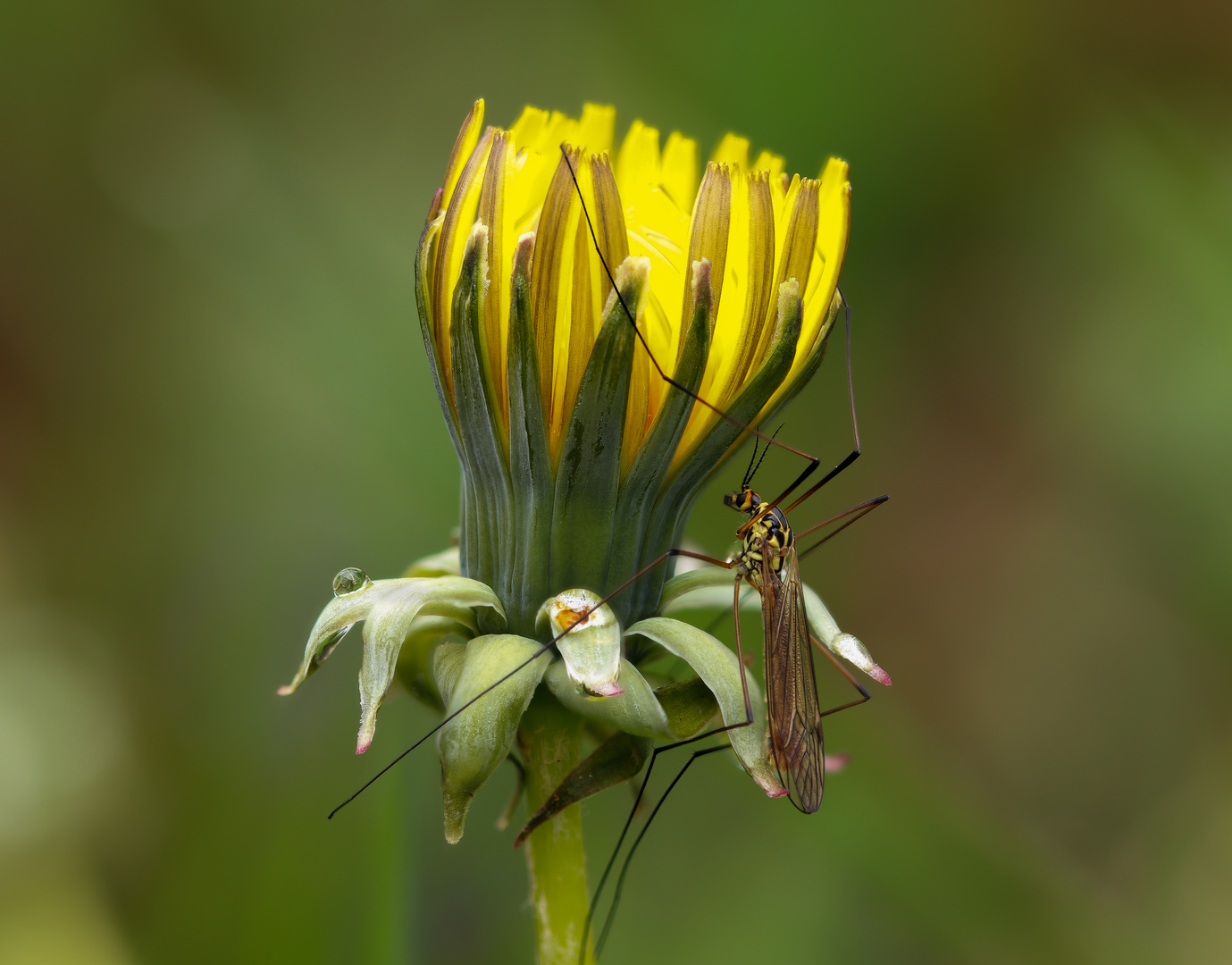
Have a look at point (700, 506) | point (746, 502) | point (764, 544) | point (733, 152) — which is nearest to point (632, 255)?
point (733, 152)

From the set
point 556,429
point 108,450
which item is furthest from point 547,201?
point 108,450

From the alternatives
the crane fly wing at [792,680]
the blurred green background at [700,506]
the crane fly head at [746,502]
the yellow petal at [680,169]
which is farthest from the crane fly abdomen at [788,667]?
the blurred green background at [700,506]

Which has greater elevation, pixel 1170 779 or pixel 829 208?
pixel 829 208

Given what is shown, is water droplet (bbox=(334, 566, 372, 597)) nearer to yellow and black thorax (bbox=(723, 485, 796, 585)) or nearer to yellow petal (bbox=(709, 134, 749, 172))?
yellow and black thorax (bbox=(723, 485, 796, 585))

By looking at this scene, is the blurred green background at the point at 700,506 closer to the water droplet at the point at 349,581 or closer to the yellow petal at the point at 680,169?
the water droplet at the point at 349,581

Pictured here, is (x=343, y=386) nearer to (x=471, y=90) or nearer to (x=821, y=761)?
(x=471, y=90)

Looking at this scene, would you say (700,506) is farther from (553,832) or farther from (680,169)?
(553,832)
